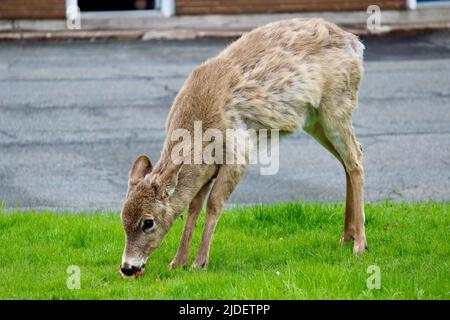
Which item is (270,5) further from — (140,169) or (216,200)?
(140,169)

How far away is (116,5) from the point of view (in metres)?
20.8

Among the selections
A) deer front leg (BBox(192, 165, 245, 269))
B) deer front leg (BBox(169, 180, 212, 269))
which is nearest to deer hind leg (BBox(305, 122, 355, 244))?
deer front leg (BBox(192, 165, 245, 269))

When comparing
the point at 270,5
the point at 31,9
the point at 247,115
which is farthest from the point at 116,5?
the point at 247,115

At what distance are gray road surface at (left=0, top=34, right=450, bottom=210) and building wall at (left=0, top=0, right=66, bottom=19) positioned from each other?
119 centimetres

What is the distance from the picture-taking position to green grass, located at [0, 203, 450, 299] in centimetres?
680

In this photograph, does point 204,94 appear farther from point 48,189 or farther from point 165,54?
point 165,54

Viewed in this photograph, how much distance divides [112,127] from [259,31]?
525 cm

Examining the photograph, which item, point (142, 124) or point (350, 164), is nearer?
point (350, 164)

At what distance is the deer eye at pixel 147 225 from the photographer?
7266 millimetres

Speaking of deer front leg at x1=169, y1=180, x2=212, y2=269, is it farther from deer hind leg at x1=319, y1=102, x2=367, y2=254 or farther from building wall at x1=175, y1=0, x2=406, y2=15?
building wall at x1=175, y1=0, x2=406, y2=15

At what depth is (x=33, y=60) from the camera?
17.5 metres

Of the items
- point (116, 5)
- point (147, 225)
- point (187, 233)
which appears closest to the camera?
point (147, 225)

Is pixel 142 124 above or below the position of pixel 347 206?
below

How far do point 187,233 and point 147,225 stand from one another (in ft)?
1.67
